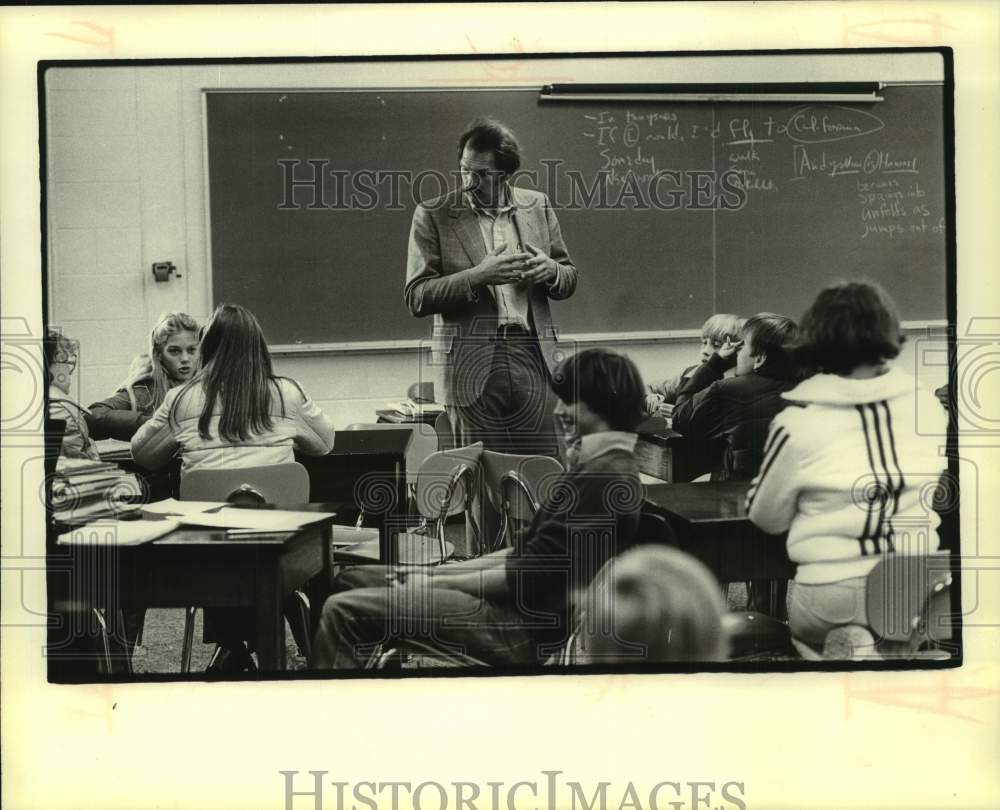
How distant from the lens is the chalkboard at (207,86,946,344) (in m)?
3.31

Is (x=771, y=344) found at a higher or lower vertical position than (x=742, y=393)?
higher

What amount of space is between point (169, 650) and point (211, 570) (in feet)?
1.21

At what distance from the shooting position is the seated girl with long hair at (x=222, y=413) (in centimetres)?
330

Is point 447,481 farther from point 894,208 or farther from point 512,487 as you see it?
point 894,208

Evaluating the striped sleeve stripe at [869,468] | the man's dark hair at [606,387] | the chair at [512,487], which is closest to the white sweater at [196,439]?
the chair at [512,487]

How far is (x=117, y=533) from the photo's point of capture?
3.26 metres

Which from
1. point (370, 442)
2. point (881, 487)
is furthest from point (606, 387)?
point (881, 487)

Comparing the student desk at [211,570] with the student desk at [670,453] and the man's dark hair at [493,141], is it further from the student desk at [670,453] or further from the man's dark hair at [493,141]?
the man's dark hair at [493,141]

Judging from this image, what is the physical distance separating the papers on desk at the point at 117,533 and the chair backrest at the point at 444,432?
85 centimetres

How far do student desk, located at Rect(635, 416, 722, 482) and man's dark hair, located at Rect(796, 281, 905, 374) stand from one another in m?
0.43

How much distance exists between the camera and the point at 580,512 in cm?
333

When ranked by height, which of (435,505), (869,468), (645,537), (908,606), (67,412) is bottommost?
(908,606)

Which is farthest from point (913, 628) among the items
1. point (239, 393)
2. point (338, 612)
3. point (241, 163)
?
point (241, 163)

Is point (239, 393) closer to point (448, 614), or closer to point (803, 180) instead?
point (448, 614)
